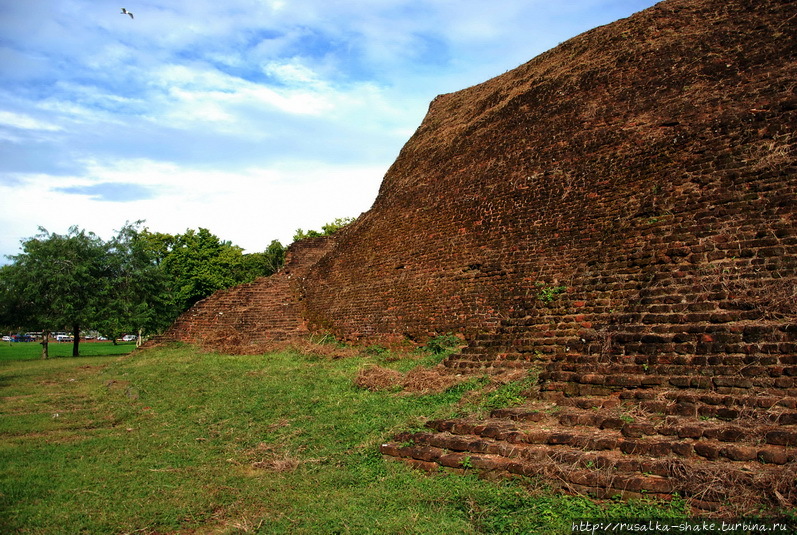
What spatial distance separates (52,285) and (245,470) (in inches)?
750

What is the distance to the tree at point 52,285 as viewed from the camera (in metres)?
20.6

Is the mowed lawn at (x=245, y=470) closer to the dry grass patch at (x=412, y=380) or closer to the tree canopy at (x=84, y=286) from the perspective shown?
the dry grass patch at (x=412, y=380)

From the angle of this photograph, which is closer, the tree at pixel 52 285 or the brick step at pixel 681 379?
the brick step at pixel 681 379

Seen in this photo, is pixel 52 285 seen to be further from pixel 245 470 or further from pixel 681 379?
pixel 681 379

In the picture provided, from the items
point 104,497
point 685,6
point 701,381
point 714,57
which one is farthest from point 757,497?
point 685,6

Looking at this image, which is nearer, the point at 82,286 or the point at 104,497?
the point at 104,497

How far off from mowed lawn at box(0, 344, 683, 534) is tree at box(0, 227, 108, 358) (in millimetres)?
11892

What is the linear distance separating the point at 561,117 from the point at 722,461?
892 centimetres

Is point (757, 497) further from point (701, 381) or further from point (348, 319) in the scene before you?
point (348, 319)

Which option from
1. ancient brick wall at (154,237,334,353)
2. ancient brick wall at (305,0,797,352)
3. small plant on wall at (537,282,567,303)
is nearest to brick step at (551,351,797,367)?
ancient brick wall at (305,0,797,352)

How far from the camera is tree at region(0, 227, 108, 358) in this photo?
67.6 ft

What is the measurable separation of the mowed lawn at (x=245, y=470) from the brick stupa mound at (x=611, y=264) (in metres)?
0.46

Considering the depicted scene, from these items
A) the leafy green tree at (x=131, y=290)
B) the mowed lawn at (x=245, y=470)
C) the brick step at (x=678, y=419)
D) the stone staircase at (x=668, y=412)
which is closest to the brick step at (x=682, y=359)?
the stone staircase at (x=668, y=412)

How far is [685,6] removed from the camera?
11.3 metres
